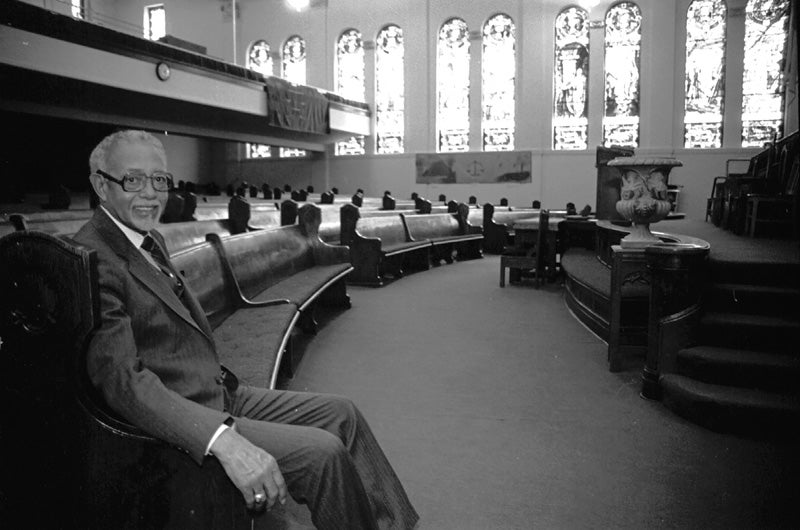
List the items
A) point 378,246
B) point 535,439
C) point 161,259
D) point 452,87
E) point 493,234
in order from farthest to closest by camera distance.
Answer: point 452,87
point 493,234
point 378,246
point 535,439
point 161,259

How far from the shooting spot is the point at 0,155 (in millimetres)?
13812

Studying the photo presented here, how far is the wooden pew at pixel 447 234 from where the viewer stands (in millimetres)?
9906

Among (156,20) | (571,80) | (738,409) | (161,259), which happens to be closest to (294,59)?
(156,20)

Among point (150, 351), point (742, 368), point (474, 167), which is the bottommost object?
point (742, 368)

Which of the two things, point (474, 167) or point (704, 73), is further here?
point (474, 167)

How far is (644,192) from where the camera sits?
171 inches

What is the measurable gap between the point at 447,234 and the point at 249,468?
31.5 feet

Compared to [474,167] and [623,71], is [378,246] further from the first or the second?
[623,71]

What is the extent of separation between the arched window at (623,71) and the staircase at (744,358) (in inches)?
525

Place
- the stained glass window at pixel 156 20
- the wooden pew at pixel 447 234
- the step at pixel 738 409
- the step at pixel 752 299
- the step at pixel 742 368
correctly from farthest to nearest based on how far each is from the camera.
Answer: the stained glass window at pixel 156 20, the wooden pew at pixel 447 234, the step at pixel 752 299, the step at pixel 742 368, the step at pixel 738 409

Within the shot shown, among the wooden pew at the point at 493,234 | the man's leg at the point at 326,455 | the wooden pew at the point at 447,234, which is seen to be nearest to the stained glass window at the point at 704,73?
the wooden pew at the point at 493,234

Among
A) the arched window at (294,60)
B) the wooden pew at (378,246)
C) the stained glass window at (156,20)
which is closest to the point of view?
the wooden pew at (378,246)

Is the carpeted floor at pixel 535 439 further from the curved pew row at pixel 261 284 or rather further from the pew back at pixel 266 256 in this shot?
the pew back at pixel 266 256

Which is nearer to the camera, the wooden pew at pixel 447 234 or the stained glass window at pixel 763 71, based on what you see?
the wooden pew at pixel 447 234
